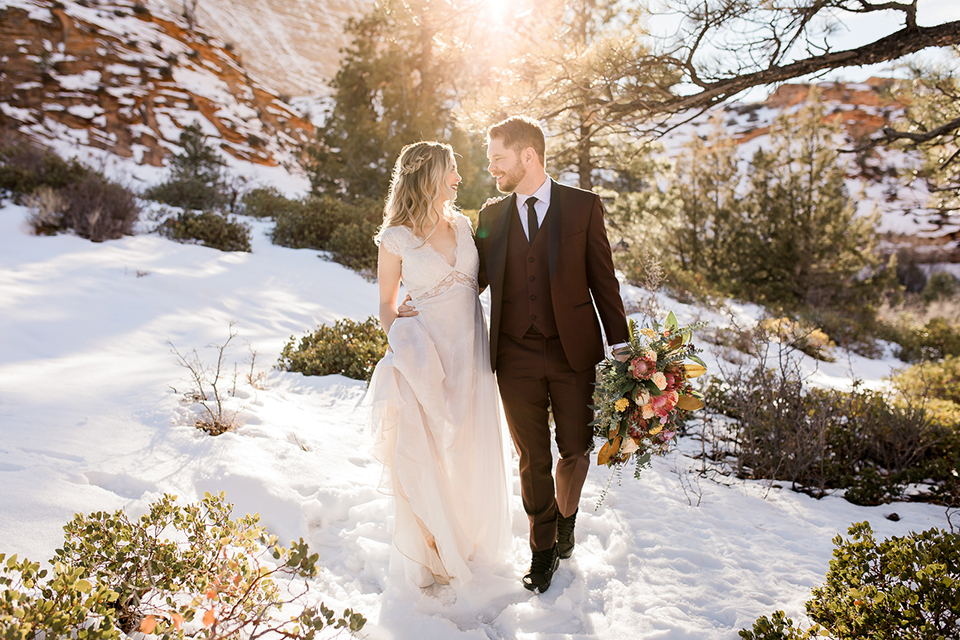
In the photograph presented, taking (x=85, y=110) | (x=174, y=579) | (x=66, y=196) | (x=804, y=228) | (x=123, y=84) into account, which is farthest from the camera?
(x=123, y=84)

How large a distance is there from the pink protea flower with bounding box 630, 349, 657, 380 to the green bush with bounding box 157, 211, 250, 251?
346 inches

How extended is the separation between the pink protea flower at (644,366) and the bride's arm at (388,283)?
1.17m

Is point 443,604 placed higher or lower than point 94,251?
lower

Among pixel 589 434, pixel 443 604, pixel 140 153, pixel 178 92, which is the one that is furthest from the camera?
pixel 178 92

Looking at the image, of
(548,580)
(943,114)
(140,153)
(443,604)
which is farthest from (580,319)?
(140,153)

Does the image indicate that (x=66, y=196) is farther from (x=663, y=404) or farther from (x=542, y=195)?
(x=663, y=404)

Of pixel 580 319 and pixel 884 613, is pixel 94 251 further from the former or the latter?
pixel 884 613

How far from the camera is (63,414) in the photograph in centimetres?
308

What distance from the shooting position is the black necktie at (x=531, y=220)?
240 cm

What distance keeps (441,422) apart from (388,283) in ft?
2.43

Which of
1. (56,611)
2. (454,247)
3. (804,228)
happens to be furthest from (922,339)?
(56,611)

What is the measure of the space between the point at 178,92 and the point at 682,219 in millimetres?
22874

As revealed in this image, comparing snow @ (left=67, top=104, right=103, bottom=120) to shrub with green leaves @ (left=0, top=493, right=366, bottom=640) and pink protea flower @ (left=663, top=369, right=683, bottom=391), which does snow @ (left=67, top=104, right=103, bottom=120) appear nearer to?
shrub with green leaves @ (left=0, top=493, right=366, bottom=640)

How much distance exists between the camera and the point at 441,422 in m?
2.40
